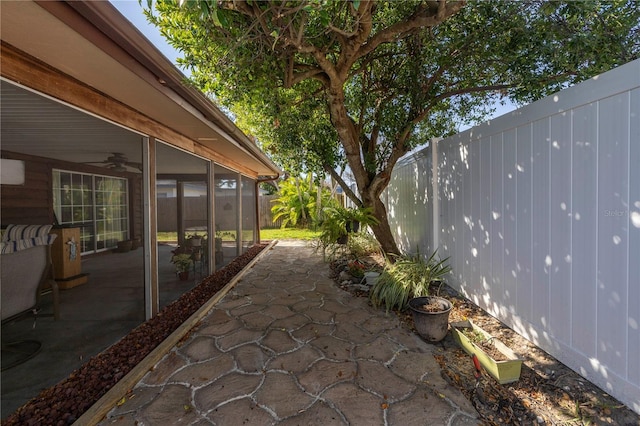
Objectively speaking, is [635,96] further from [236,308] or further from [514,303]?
[236,308]

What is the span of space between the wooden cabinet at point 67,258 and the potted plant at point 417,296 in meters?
3.57

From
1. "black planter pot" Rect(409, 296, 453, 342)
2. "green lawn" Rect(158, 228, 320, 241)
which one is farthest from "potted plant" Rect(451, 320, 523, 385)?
"green lawn" Rect(158, 228, 320, 241)

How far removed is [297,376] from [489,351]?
5.71ft

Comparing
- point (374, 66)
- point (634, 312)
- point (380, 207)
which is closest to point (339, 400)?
point (634, 312)

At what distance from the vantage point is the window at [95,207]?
11.8 ft

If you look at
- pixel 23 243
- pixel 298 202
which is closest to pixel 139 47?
pixel 23 243

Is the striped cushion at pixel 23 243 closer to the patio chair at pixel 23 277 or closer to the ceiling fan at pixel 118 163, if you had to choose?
the patio chair at pixel 23 277

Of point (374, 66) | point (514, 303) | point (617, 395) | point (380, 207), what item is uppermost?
point (374, 66)

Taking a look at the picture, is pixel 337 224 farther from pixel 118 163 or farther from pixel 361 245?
pixel 118 163

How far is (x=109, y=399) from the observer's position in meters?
2.13

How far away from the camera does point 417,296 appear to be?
3.52 metres

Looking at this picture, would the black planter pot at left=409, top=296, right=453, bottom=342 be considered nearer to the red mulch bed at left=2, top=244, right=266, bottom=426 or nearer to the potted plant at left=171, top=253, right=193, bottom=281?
the red mulch bed at left=2, top=244, right=266, bottom=426

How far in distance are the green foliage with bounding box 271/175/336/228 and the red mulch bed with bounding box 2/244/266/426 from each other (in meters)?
9.58

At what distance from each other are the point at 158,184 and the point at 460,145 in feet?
13.2
